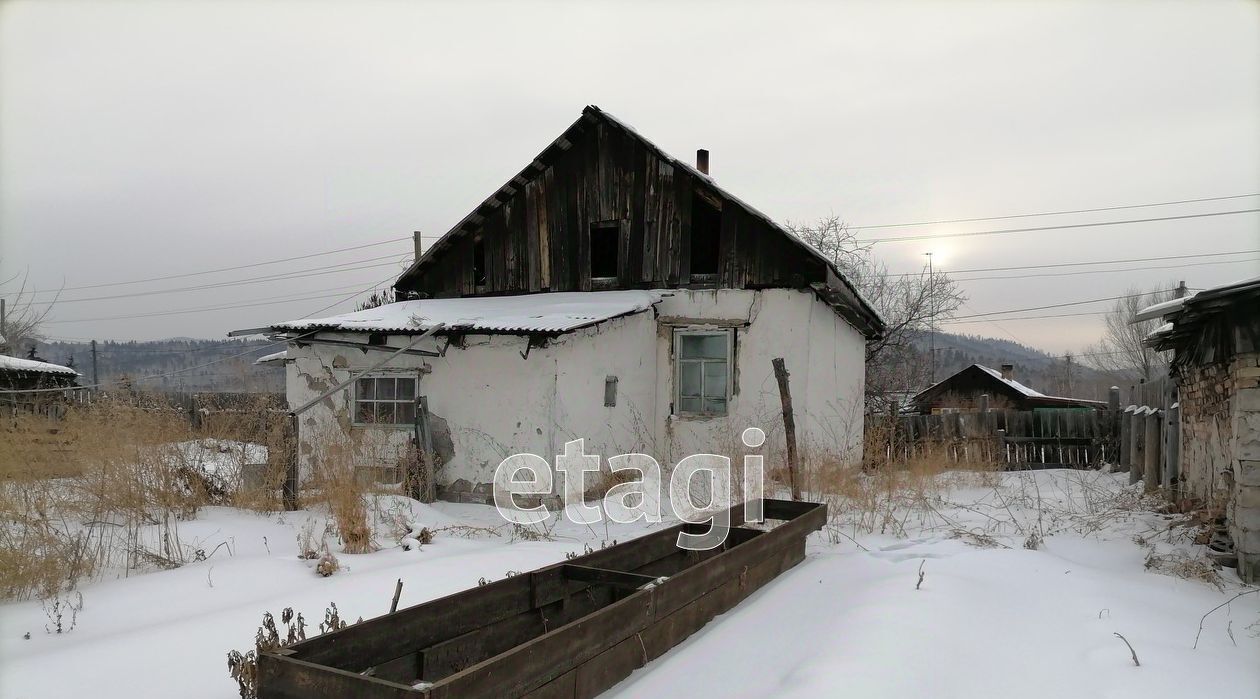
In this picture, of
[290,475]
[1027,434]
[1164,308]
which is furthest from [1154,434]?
[290,475]

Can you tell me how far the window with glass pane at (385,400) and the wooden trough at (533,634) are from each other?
5.81 m

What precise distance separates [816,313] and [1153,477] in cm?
486

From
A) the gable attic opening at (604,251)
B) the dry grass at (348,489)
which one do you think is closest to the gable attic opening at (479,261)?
the gable attic opening at (604,251)

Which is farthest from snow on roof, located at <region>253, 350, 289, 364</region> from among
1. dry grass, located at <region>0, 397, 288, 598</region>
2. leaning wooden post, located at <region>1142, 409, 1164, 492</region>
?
leaning wooden post, located at <region>1142, 409, 1164, 492</region>

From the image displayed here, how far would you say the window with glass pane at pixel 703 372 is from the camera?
1201cm

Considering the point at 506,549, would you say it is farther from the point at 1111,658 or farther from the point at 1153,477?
the point at 1153,477

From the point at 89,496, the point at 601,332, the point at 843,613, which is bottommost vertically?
the point at 843,613

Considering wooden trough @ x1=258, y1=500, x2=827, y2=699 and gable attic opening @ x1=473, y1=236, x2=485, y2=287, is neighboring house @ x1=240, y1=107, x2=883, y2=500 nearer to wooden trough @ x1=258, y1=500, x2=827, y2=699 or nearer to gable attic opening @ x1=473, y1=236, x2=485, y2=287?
gable attic opening @ x1=473, y1=236, x2=485, y2=287

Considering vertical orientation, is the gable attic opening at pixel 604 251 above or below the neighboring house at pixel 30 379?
above

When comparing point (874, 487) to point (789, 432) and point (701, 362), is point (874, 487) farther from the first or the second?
point (701, 362)

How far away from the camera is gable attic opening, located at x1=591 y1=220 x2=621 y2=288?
12766 mm

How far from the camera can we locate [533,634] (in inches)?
184

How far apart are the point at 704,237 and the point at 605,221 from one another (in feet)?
5.59

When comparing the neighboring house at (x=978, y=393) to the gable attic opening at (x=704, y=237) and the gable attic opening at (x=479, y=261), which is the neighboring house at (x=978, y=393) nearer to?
the gable attic opening at (x=704, y=237)
